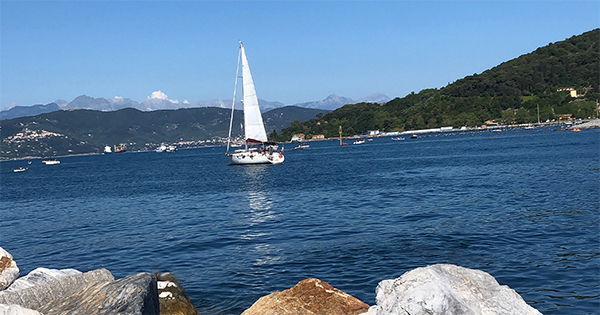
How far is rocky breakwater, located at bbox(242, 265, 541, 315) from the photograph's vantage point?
6617 mm

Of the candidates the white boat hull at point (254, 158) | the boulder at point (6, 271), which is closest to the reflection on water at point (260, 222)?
the boulder at point (6, 271)

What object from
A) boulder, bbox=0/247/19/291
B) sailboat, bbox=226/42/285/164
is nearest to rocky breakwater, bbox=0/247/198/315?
boulder, bbox=0/247/19/291

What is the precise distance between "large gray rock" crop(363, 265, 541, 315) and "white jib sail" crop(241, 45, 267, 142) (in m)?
65.1

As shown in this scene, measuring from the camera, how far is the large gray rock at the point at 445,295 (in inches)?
259

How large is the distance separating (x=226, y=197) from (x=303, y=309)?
31069 mm

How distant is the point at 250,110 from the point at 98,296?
65347 millimetres

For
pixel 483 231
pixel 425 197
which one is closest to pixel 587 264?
pixel 483 231

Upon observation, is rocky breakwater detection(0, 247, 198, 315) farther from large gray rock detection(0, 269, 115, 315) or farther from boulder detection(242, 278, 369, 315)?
boulder detection(242, 278, 369, 315)

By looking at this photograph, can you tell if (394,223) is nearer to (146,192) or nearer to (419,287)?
(419,287)

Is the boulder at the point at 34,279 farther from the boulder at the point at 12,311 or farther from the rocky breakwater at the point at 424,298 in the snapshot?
the rocky breakwater at the point at 424,298

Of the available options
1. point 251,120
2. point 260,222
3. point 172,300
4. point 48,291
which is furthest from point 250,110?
point 48,291

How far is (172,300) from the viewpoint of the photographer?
10.8 metres

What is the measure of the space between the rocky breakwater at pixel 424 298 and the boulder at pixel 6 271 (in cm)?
592

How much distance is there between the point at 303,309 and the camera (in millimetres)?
9453
